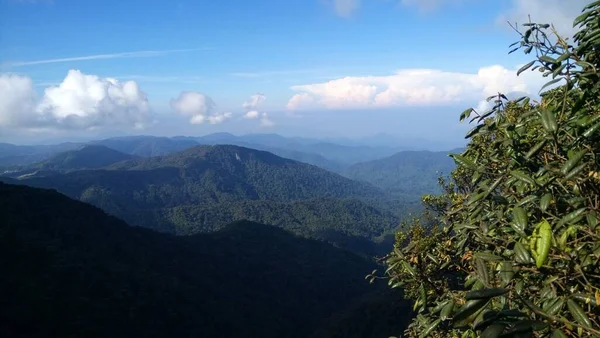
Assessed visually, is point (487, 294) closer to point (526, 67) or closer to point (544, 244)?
point (544, 244)

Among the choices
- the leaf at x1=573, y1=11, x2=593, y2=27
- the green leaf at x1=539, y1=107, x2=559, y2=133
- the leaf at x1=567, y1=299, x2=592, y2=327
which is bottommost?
the leaf at x1=567, y1=299, x2=592, y2=327

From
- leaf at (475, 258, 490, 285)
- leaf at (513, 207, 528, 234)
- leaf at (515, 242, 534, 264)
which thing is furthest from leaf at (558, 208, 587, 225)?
leaf at (475, 258, 490, 285)

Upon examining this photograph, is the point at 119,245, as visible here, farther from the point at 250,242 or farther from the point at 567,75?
the point at 567,75

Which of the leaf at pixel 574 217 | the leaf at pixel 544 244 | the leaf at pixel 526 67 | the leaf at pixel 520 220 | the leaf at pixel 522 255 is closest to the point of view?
the leaf at pixel 544 244

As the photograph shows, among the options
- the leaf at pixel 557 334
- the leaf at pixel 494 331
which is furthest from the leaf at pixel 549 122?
the leaf at pixel 494 331

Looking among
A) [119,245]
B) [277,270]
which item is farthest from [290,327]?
[119,245]

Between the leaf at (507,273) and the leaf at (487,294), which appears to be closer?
the leaf at (487,294)

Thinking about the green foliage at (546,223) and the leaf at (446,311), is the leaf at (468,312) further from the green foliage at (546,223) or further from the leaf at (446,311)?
the leaf at (446,311)

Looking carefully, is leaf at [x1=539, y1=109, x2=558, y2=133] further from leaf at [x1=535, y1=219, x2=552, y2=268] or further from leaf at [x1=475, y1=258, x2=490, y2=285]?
leaf at [x1=475, y1=258, x2=490, y2=285]

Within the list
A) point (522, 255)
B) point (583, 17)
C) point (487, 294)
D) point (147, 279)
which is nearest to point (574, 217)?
point (522, 255)
